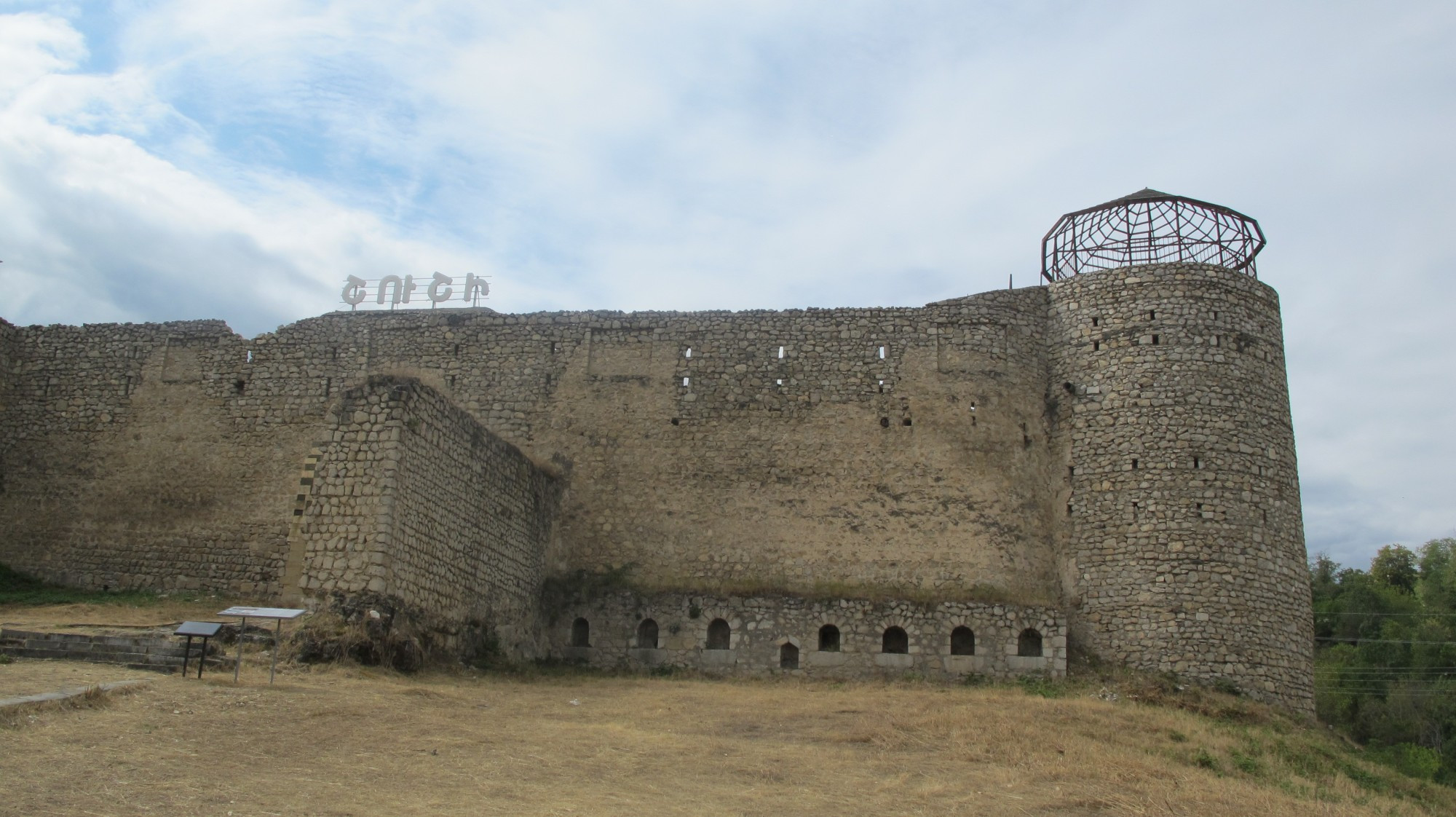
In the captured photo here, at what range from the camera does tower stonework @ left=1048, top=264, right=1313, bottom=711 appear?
20.0m

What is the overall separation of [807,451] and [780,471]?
0.62 m

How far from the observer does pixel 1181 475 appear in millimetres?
20656

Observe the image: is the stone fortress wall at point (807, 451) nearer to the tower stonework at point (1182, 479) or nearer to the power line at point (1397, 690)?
the tower stonework at point (1182, 479)

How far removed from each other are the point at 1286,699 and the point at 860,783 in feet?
40.1

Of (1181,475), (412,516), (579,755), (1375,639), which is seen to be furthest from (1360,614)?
(579,755)

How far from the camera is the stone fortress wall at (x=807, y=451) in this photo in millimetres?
20516

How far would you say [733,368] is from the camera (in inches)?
892

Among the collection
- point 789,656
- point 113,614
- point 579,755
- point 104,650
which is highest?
point 113,614

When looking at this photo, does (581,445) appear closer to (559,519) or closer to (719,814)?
(559,519)

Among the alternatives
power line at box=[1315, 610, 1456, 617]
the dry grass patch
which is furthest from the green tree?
the dry grass patch

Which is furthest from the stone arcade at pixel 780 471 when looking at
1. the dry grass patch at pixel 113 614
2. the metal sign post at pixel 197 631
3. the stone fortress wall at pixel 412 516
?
the metal sign post at pixel 197 631

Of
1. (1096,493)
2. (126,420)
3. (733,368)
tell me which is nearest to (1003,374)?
(1096,493)

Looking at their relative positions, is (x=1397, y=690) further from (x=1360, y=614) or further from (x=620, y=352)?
(x=620, y=352)

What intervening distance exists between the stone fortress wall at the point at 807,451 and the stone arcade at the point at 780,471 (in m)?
0.05
